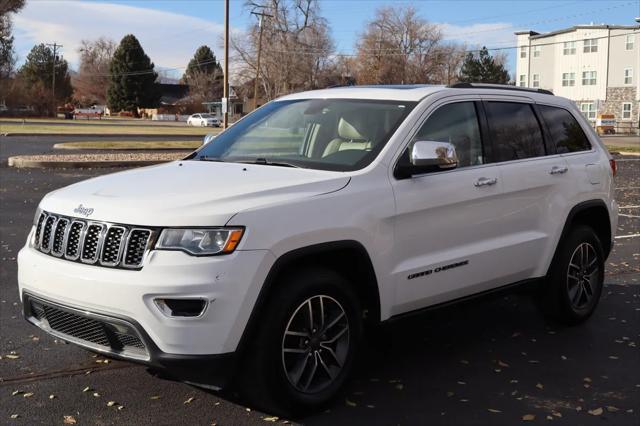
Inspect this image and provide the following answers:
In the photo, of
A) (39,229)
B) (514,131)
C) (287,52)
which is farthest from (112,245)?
(287,52)

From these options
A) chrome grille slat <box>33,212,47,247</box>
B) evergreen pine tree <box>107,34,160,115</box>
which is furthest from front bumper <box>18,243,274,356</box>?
evergreen pine tree <box>107,34,160,115</box>

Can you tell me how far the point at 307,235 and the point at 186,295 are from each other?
744mm

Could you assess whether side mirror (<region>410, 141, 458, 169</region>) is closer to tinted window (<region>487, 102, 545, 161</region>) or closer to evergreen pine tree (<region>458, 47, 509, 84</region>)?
tinted window (<region>487, 102, 545, 161</region>)

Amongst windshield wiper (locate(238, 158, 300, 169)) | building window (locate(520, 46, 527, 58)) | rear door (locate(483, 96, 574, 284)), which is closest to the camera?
windshield wiper (locate(238, 158, 300, 169))

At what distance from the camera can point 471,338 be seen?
560cm


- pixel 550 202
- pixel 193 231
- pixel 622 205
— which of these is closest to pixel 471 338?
pixel 550 202

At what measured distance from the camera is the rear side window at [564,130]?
5832 mm

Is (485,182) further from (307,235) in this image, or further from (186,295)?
(186,295)

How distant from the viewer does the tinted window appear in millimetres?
5230

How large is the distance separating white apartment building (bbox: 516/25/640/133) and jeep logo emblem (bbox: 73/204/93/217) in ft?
228

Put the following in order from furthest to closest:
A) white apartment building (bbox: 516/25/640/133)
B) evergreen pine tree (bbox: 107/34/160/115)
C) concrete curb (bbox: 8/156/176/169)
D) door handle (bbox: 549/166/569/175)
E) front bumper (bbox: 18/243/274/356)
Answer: evergreen pine tree (bbox: 107/34/160/115) → white apartment building (bbox: 516/25/640/133) → concrete curb (bbox: 8/156/176/169) → door handle (bbox: 549/166/569/175) → front bumper (bbox: 18/243/274/356)

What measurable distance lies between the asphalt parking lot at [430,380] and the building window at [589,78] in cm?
6942

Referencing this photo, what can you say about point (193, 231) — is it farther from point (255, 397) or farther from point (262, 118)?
point (262, 118)

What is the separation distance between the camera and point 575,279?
19.3 feet
